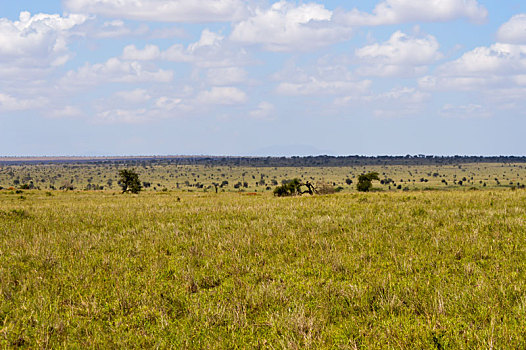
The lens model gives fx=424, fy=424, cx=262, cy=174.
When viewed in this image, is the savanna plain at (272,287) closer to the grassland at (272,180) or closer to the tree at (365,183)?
the tree at (365,183)

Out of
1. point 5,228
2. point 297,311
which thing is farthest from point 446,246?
point 5,228

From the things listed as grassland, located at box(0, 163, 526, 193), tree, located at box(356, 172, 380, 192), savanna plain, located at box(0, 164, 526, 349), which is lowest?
grassland, located at box(0, 163, 526, 193)

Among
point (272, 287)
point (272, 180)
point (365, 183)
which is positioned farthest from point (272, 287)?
point (272, 180)

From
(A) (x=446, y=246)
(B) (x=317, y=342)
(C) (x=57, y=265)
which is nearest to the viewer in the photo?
(B) (x=317, y=342)

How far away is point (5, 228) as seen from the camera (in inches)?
538

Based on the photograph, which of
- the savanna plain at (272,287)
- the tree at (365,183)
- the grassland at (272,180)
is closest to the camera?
the savanna plain at (272,287)

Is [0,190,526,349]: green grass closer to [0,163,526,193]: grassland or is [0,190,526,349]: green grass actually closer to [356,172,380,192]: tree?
[356,172,380,192]: tree

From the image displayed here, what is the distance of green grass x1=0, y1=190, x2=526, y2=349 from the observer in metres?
5.48

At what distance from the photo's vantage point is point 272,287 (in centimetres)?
702

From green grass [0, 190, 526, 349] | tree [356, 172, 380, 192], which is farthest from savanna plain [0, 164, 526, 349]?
tree [356, 172, 380, 192]

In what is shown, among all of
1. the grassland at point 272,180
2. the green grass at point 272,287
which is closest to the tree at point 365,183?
the grassland at point 272,180

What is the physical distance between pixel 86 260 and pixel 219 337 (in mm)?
4796

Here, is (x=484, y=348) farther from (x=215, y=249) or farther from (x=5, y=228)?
(x=5, y=228)

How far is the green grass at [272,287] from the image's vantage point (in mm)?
5484
